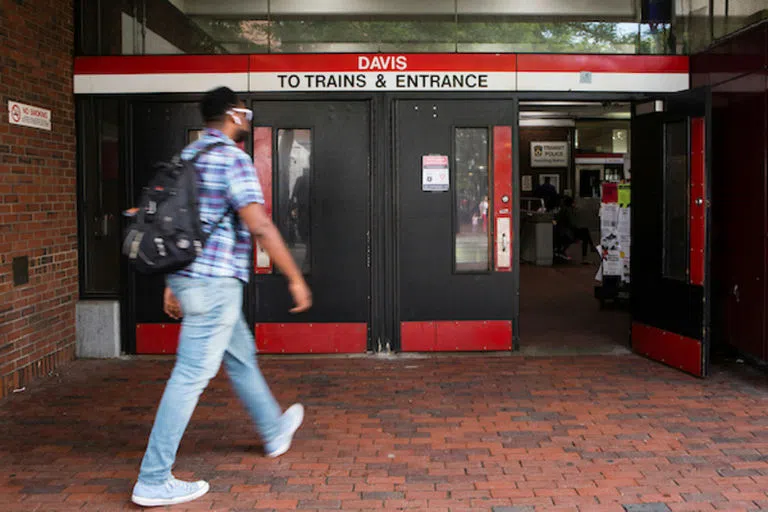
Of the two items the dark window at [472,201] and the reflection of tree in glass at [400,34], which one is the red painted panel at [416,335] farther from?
the reflection of tree in glass at [400,34]

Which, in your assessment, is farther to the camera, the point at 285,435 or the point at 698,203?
the point at 698,203

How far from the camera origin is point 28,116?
21.1 feet

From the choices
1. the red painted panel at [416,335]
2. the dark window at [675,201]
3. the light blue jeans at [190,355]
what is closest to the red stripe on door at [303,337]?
the red painted panel at [416,335]

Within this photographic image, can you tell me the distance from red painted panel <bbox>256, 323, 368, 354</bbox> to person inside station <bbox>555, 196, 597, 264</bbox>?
11.2 metres

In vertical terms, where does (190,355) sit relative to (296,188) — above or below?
below

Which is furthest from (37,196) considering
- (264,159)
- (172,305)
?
(172,305)

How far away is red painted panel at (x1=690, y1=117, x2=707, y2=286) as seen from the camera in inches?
250

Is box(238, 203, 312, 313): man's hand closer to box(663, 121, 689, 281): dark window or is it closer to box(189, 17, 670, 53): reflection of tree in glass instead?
box(189, 17, 670, 53): reflection of tree in glass

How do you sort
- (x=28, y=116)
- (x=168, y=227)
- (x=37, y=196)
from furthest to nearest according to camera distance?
(x=37, y=196) < (x=28, y=116) < (x=168, y=227)

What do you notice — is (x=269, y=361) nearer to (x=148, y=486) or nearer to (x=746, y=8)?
(x=148, y=486)

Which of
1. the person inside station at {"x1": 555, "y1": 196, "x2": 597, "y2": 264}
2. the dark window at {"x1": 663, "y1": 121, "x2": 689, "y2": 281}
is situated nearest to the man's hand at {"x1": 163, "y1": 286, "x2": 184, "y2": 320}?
the dark window at {"x1": 663, "y1": 121, "x2": 689, "y2": 281}

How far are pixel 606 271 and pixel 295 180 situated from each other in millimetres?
4958

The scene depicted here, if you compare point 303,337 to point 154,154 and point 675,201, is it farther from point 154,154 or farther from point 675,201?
point 675,201

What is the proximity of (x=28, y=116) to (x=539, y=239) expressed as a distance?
12.3 meters
